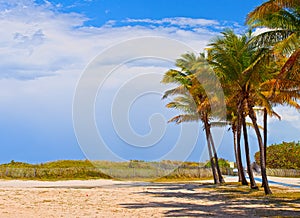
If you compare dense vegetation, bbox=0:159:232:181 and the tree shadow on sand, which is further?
dense vegetation, bbox=0:159:232:181

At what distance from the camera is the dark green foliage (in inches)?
2351

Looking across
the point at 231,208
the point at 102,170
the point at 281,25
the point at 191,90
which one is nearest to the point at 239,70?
the point at 281,25

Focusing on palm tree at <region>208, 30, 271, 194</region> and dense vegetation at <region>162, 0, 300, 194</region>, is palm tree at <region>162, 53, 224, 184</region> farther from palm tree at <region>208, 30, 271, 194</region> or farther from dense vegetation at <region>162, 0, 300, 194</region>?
palm tree at <region>208, 30, 271, 194</region>

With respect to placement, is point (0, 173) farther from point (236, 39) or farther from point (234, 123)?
point (236, 39)

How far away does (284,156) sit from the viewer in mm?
61094

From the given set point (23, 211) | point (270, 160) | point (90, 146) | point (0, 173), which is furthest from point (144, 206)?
point (270, 160)

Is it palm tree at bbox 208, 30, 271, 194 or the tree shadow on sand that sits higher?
palm tree at bbox 208, 30, 271, 194

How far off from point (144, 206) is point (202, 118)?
58.6 feet

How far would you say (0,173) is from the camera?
144 feet

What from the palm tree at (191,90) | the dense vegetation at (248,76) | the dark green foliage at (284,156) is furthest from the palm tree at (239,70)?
the dark green foliage at (284,156)

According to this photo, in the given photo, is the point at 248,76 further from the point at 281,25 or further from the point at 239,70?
the point at 281,25

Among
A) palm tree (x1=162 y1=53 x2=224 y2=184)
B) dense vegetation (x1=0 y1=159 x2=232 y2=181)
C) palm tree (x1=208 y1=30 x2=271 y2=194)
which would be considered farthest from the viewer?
dense vegetation (x1=0 y1=159 x2=232 y2=181)

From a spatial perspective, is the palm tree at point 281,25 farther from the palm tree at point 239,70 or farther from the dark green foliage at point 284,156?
the dark green foliage at point 284,156

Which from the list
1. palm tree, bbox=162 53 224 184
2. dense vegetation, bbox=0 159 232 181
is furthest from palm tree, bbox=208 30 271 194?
dense vegetation, bbox=0 159 232 181
